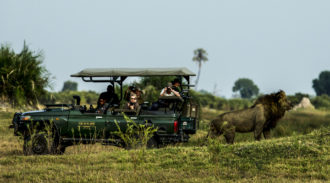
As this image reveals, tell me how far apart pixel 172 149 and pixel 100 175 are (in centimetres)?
295

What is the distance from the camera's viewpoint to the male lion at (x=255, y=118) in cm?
1430

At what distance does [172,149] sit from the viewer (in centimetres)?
1151

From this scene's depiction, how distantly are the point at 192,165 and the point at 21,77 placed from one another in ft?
63.1

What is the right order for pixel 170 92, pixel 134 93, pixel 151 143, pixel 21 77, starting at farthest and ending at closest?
pixel 21 77
pixel 134 93
pixel 170 92
pixel 151 143

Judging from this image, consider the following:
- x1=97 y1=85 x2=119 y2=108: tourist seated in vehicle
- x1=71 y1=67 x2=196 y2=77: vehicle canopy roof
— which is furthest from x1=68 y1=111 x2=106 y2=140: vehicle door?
x1=71 y1=67 x2=196 y2=77: vehicle canopy roof

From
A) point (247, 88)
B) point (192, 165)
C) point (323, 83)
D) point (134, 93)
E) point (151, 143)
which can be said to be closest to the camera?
point (192, 165)

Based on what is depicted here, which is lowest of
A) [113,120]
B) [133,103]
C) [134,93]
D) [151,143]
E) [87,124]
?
[151,143]

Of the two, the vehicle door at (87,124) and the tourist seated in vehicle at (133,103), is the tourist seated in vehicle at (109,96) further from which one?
the vehicle door at (87,124)

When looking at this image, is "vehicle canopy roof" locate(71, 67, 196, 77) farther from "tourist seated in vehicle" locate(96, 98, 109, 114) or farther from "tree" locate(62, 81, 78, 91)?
"tree" locate(62, 81, 78, 91)

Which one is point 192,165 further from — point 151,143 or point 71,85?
point 71,85

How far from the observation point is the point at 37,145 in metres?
12.4

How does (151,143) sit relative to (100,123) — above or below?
below

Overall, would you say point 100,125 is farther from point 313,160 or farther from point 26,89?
point 26,89

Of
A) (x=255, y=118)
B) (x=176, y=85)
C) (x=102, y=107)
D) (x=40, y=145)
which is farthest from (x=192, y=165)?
(x=255, y=118)
